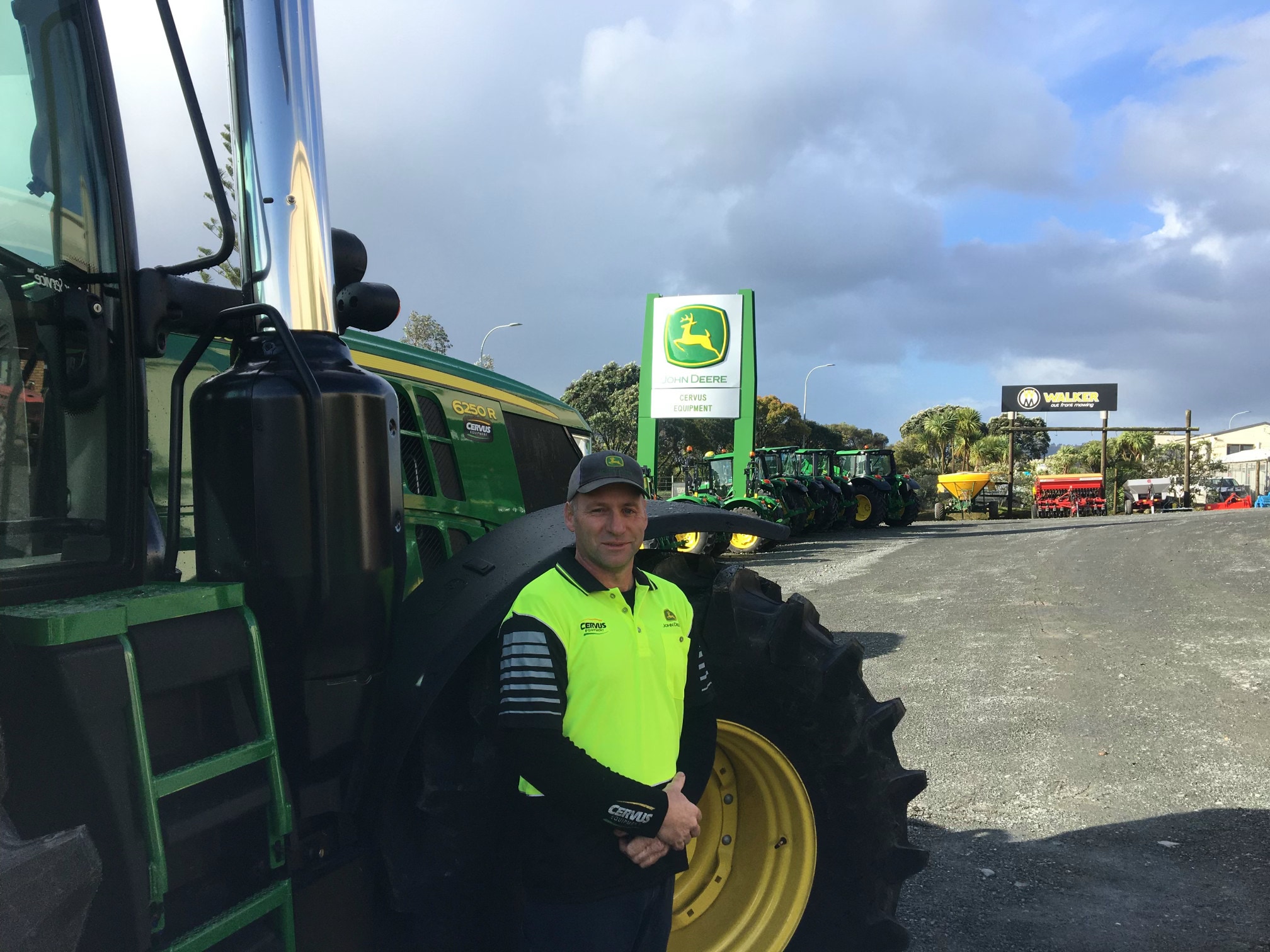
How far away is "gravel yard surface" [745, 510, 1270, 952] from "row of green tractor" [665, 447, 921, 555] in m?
5.99

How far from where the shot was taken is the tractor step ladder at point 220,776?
1729 mm

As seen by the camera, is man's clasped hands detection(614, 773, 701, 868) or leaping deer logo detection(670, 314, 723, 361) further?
leaping deer logo detection(670, 314, 723, 361)

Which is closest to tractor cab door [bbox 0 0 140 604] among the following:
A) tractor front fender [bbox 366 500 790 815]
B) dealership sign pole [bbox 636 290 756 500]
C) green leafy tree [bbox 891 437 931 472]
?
tractor front fender [bbox 366 500 790 815]

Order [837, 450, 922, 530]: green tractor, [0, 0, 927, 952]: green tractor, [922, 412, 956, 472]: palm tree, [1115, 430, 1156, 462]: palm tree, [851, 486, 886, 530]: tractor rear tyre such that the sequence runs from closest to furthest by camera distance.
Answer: [0, 0, 927, 952]: green tractor
[851, 486, 886, 530]: tractor rear tyre
[837, 450, 922, 530]: green tractor
[922, 412, 956, 472]: palm tree
[1115, 430, 1156, 462]: palm tree

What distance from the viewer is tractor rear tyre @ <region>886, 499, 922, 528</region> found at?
2792cm

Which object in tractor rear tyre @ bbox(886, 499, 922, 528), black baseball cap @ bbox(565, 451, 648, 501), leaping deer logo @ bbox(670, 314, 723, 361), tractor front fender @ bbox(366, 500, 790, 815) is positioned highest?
leaping deer logo @ bbox(670, 314, 723, 361)

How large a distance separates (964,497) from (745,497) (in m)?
27.0

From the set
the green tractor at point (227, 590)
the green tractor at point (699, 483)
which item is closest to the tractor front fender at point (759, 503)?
the green tractor at point (699, 483)

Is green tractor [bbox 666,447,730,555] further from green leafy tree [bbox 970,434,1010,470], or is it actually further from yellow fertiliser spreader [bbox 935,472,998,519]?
green leafy tree [bbox 970,434,1010,470]

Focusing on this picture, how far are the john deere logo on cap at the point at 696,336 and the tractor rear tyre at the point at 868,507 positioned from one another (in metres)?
6.69

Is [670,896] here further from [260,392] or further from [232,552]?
[260,392]

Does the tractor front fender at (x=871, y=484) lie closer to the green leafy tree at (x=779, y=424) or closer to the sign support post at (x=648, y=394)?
the sign support post at (x=648, y=394)

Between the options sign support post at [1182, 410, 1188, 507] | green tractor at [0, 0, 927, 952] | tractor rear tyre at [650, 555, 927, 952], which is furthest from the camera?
sign support post at [1182, 410, 1188, 507]

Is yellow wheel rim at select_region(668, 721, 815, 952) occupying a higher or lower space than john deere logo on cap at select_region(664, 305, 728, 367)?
lower
